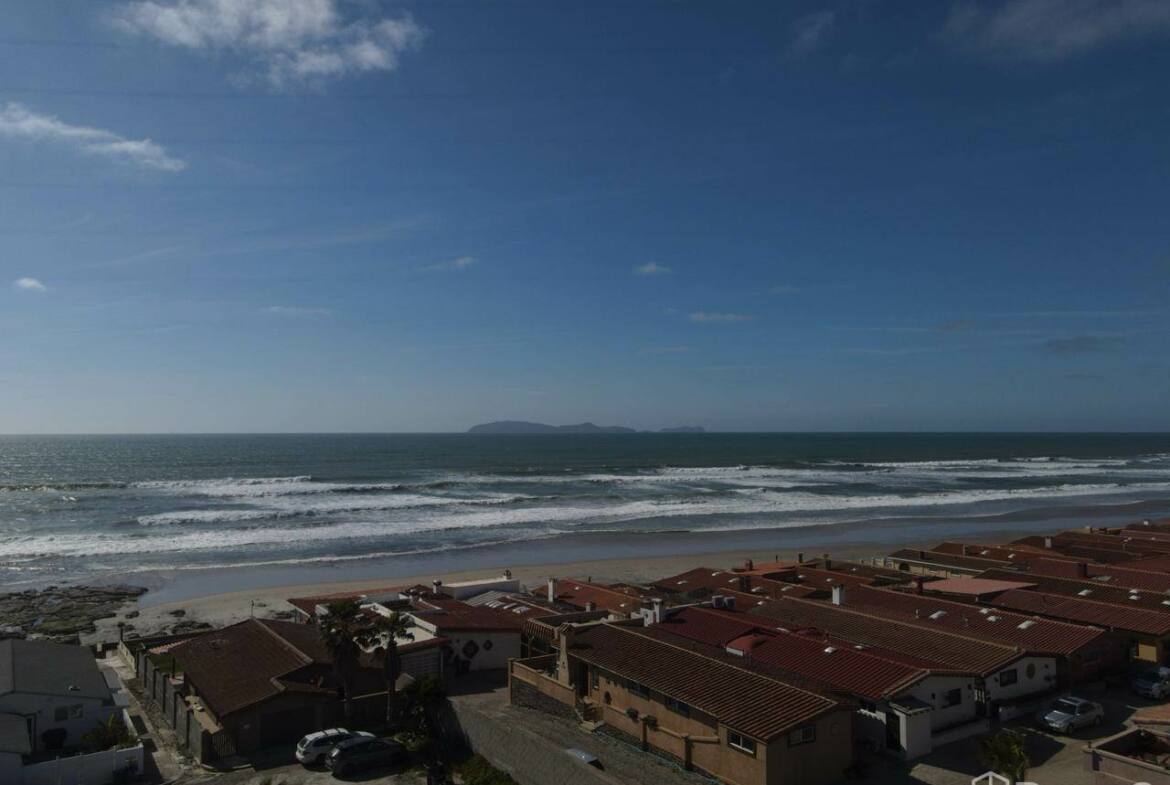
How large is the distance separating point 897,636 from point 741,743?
973 cm

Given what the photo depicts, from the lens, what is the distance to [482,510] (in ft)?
248

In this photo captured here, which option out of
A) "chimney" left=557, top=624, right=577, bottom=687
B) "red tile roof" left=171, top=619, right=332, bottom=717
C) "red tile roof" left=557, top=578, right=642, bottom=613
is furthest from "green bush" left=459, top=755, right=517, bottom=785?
"red tile roof" left=557, top=578, right=642, bottom=613

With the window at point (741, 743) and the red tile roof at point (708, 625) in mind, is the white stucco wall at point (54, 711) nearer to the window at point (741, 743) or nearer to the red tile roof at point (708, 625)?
the red tile roof at point (708, 625)

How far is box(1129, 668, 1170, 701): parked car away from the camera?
22969 mm

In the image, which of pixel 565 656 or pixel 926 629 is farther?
pixel 926 629

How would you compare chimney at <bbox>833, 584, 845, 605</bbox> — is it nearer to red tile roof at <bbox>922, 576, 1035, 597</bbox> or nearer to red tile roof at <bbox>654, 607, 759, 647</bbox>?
red tile roof at <bbox>922, 576, 1035, 597</bbox>

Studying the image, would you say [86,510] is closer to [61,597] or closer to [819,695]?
[61,597]

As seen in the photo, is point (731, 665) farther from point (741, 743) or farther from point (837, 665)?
point (741, 743)

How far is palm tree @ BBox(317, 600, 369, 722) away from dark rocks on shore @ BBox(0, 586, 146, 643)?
17948 mm

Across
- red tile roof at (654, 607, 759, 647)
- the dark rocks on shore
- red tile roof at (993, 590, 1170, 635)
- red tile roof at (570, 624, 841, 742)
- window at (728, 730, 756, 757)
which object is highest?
red tile roof at (570, 624, 841, 742)

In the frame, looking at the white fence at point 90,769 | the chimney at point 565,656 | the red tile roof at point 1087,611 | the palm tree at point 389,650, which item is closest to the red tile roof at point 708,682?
the chimney at point 565,656

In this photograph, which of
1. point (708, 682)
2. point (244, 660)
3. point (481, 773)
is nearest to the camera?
point (481, 773)

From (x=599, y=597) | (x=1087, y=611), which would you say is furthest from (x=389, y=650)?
(x=1087, y=611)

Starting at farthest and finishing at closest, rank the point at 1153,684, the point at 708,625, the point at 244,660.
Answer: the point at 708,625
the point at 244,660
the point at 1153,684
